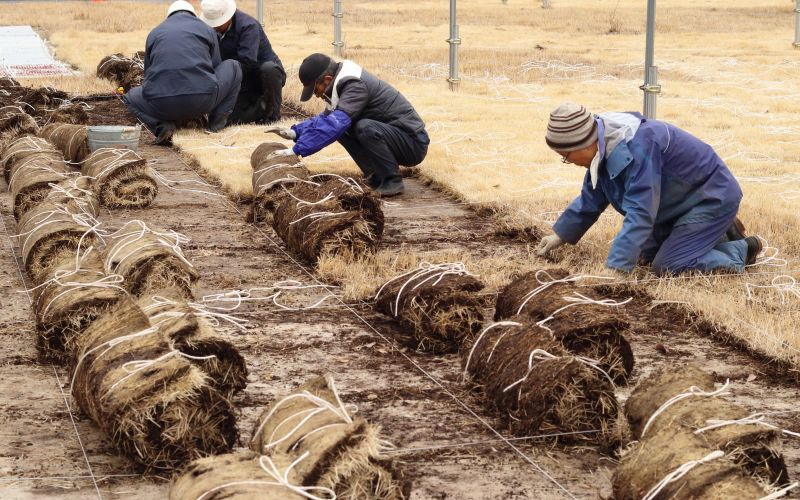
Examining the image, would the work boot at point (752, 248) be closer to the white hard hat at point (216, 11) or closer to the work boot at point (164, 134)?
the work boot at point (164, 134)

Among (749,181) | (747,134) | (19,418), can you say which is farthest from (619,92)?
(19,418)

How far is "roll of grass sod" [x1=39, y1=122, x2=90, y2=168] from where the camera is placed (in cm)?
921

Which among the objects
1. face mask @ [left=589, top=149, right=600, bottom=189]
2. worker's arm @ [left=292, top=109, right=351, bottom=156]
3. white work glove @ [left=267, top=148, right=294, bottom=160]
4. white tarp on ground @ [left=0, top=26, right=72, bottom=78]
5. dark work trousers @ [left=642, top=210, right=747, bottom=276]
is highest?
face mask @ [left=589, top=149, right=600, bottom=189]

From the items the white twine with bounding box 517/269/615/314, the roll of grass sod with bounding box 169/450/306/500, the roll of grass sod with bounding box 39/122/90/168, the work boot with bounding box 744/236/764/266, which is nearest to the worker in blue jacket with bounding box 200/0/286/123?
the roll of grass sod with bounding box 39/122/90/168

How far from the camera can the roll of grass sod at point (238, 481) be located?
3.14 m

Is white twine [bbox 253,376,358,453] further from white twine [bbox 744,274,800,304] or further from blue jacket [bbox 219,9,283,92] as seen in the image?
blue jacket [bbox 219,9,283,92]

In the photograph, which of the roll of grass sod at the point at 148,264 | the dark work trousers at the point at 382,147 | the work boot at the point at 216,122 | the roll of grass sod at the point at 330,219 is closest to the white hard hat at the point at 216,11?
the work boot at the point at 216,122

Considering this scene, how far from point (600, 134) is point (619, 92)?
787 cm

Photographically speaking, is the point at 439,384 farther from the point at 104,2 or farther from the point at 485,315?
the point at 104,2

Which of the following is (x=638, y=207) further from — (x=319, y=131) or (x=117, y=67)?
(x=117, y=67)

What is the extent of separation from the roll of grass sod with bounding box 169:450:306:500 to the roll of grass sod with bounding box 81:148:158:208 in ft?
16.0

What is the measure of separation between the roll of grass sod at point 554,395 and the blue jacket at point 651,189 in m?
1.59

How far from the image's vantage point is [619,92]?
13.4 metres

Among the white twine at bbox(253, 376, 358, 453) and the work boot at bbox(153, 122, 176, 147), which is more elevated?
the white twine at bbox(253, 376, 358, 453)
